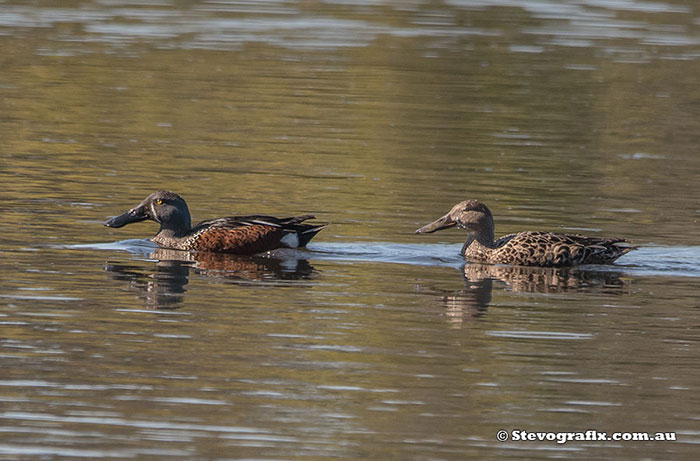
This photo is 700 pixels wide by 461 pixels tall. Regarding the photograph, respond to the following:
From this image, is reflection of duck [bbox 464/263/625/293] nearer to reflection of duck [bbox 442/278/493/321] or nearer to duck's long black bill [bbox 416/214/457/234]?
reflection of duck [bbox 442/278/493/321]

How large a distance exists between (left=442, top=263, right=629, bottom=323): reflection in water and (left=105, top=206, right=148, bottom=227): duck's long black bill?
3558 millimetres

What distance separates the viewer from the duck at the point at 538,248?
14.9 meters

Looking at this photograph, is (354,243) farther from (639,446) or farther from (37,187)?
(639,446)

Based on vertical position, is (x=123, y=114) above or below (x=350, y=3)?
below

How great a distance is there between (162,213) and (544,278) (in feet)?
13.6

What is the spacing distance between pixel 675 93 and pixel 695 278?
54.4 ft

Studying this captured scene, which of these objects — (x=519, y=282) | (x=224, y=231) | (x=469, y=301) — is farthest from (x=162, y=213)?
(x=469, y=301)

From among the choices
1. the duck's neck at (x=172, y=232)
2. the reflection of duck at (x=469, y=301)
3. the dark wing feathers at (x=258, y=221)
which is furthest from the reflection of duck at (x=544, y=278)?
the duck's neck at (x=172, y=232)

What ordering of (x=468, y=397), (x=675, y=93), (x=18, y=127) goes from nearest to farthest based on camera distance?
(x=468, y=397) < (x=18, y=127) < (x=675, y=93)

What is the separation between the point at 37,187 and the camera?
1842cm

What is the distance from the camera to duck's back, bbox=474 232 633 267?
14898 millimetres

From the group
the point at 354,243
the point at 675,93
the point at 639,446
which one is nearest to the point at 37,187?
the point at 354,243

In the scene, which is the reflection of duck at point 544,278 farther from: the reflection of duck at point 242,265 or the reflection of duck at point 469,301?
the reflection of duck at point 242,265

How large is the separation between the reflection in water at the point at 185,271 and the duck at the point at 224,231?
11 cm
